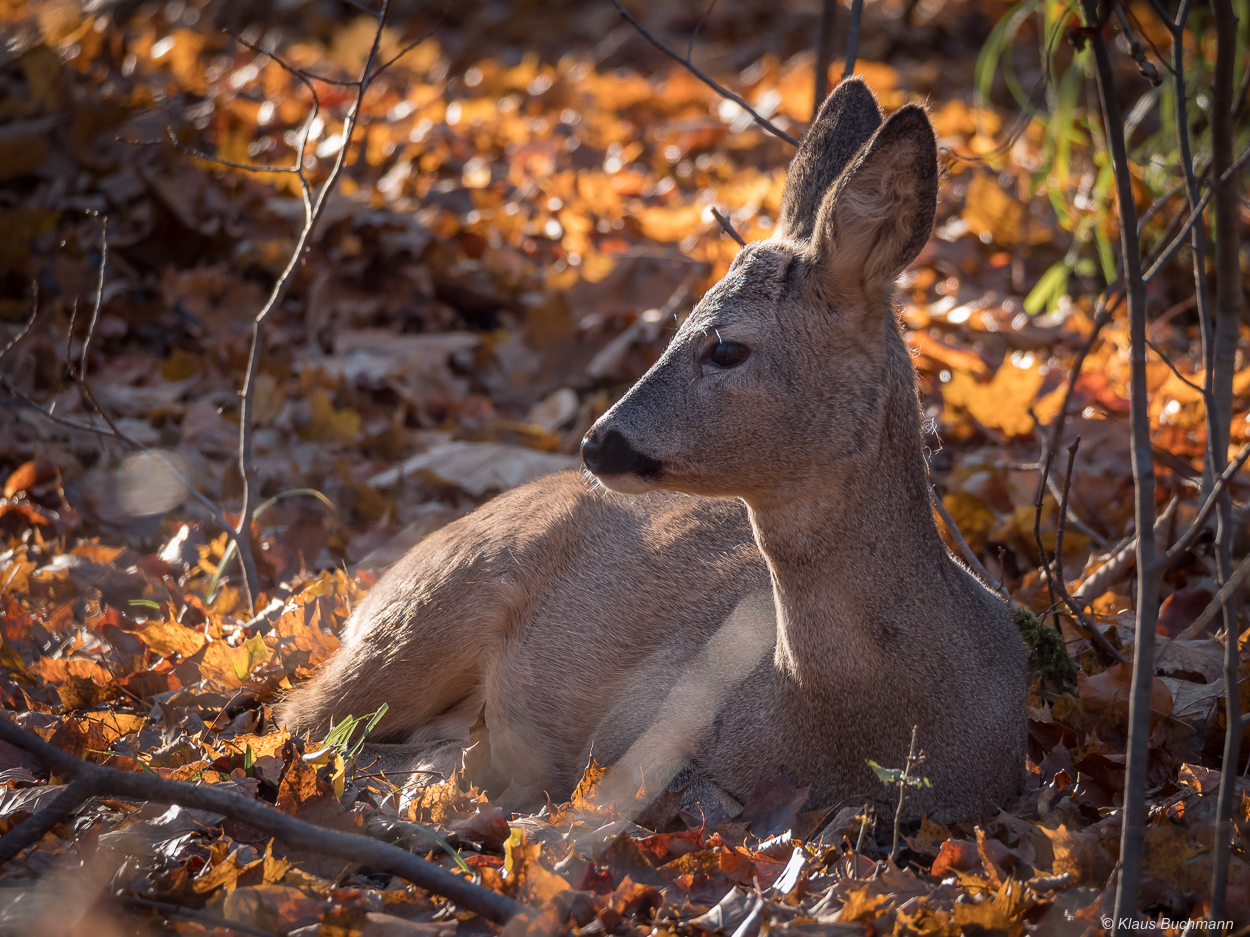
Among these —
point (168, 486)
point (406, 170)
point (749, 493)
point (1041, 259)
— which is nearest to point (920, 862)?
point (749, 493)

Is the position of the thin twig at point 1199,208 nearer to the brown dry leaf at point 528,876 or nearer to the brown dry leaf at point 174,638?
the brown dry leaf at point 528,876

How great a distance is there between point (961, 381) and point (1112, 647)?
1.81 m

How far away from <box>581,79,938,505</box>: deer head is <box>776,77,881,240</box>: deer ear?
0.19 meters

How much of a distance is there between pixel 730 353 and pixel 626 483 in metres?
0.40

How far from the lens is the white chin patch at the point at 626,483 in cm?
259

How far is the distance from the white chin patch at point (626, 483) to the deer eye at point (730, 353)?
337mm

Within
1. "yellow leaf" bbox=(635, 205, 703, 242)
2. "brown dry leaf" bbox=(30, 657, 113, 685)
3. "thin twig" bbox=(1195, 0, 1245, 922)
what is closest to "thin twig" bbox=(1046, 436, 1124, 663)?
"thin twig" bbox=(1195, 0, 1245, 922)

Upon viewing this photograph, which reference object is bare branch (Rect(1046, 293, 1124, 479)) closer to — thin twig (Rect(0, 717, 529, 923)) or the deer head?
the deer head

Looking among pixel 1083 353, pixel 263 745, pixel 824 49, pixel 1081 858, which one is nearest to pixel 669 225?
pixel 824 49

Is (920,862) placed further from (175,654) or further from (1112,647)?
(175,654)

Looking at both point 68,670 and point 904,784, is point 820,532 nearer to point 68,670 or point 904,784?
point 904,784

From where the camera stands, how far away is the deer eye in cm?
266

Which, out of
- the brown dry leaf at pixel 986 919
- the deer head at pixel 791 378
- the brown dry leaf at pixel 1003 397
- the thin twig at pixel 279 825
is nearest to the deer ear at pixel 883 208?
the deer head at pixel 791 378

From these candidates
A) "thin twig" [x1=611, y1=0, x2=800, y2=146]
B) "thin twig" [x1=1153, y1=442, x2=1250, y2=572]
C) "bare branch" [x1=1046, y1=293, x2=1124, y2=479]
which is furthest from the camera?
"thin twig" [x1=611, y1=0, x2=800, y2=146]
